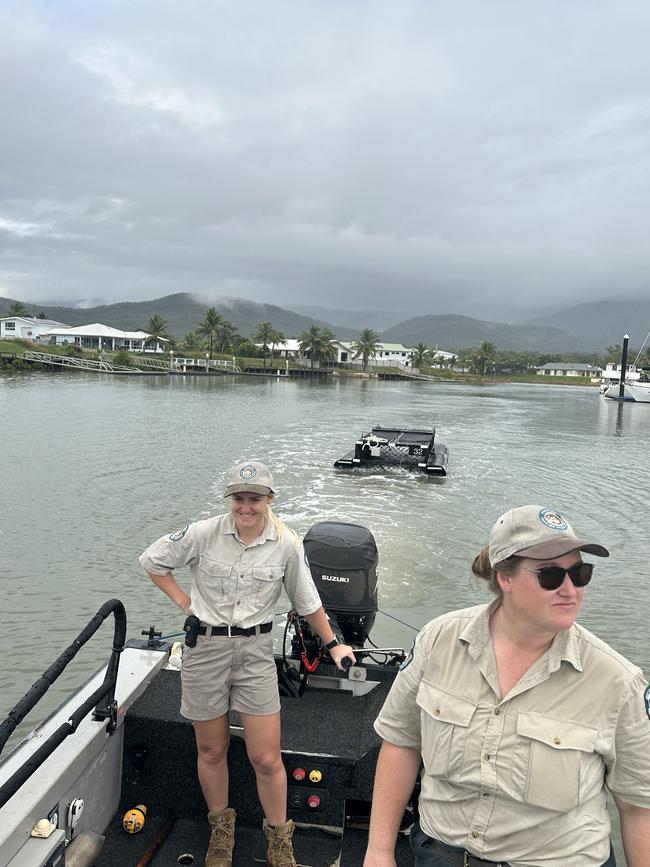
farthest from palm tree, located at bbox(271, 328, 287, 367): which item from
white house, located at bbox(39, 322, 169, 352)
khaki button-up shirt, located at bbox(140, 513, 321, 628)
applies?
khaki button-up shirt, located at bbox(140, 513, 321, 628)

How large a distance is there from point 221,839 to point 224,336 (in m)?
119

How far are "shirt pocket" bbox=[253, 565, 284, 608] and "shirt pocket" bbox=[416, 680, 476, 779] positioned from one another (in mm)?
1143

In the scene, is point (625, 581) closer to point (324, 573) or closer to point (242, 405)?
point (324, 573)

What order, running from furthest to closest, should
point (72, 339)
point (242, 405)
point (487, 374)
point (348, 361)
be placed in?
1. point (487, 374)
2. point (348, 361)
3. point (72, 339)
4. point (242, 405)

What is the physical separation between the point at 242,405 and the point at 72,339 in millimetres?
78894

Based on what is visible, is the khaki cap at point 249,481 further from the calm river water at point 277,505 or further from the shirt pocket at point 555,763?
the calm river water at point 277,505

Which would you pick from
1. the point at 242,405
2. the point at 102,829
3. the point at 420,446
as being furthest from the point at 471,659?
the point at 242,405

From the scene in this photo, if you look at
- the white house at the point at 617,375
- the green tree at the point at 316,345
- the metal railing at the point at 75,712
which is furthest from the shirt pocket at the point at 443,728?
the green tree at the point at 316,345

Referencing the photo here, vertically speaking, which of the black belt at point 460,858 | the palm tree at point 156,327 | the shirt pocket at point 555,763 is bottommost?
the black belt at point 460,858

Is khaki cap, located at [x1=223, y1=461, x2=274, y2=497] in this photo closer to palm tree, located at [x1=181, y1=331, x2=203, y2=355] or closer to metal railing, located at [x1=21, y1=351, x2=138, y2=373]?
metal railing, located at [x1=21, y1=351, x2=138, y2=373]

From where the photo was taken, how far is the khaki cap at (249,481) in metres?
2.88

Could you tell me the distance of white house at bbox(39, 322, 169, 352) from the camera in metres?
108

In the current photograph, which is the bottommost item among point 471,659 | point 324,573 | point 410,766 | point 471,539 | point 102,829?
point 471,539

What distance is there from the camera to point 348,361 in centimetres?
14250
